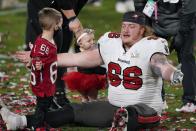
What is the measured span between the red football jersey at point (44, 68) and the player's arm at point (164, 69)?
1.09 meters

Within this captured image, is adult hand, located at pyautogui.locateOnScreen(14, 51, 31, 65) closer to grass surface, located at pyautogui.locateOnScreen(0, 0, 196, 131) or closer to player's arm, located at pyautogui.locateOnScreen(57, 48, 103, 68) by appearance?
player's arm, located at pyautogui.locateOnScreen(57, 48, 103, 68)

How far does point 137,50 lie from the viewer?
24.4 ft

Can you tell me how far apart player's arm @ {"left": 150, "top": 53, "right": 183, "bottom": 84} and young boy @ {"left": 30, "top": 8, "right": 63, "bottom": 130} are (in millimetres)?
1102

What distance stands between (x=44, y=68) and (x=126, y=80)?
2.99 ft

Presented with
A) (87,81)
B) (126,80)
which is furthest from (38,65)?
(87,81)

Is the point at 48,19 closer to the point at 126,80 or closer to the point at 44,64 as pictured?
the point at 44,64

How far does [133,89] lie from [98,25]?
52.2ft

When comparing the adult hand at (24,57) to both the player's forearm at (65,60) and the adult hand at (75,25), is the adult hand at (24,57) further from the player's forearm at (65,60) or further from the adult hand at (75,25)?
the adult hand at (75,25)

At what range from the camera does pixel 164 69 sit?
7.12 m

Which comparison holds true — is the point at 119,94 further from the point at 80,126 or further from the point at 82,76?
the point at 82,76

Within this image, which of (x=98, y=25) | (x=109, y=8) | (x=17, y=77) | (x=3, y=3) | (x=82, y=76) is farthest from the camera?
(x=109, y=8)

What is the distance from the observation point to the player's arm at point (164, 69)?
6863 millimetres

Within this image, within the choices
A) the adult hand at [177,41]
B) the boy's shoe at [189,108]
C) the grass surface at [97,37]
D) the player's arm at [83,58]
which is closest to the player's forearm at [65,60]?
the player's arm at [83,58]

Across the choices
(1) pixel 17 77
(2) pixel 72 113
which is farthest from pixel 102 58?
(1) pixel 17 77
